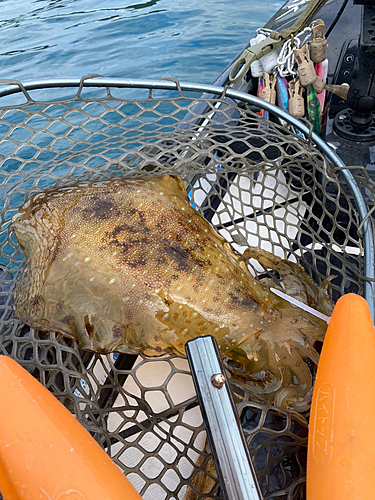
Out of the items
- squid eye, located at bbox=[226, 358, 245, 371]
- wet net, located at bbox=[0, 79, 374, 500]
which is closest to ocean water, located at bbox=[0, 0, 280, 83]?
wet net, located at bbox=[0, 79, 374, 500]

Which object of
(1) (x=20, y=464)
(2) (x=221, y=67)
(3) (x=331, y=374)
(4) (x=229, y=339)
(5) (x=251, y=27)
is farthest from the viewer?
(5) (x=251, y=27)

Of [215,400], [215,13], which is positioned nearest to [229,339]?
[215,400]

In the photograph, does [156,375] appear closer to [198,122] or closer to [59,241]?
[59,241]

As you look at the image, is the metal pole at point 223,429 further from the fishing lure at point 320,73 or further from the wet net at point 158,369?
the fishing lure at point 320,73

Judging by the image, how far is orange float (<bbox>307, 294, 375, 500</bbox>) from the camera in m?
0.92

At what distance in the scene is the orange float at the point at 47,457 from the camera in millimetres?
917

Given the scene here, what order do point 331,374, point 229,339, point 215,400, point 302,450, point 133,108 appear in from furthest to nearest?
point 133,108 < point 229,339 < point 302,450 < point 331,374 < point 215,400

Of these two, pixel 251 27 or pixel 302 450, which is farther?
pixel 251 27

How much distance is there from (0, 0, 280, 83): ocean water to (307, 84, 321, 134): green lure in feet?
15.4

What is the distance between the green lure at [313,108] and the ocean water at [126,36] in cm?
469

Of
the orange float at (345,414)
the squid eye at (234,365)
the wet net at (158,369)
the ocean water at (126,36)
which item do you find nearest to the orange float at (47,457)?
the wet net at (158,369)

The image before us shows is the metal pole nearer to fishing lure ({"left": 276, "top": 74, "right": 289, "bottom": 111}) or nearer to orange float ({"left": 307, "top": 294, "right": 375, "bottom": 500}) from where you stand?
orange float ({"left": 307, "top": 294, "right": 375, "bottom": 500})

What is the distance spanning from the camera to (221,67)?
7.41 m

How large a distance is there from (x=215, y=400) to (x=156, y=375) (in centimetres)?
104
